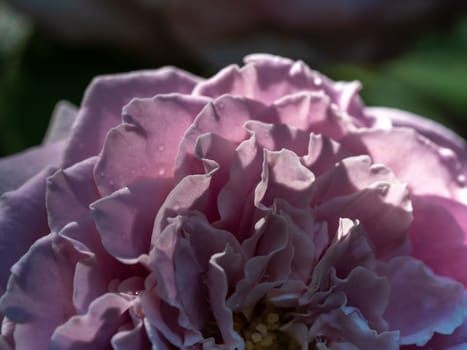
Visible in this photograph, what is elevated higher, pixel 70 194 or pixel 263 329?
pixel 70 194

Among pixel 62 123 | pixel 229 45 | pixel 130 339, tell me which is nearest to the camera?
pixel 130 339

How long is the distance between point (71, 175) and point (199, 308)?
108 millimetres

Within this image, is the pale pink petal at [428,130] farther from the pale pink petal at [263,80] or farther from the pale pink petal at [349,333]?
the pale pink petal at [349,333]

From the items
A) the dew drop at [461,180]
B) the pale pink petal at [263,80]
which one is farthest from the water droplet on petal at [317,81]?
the dew drop at [461,180]

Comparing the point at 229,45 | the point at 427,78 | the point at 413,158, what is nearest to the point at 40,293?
the point at 413,158

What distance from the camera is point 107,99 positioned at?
1.99 feet

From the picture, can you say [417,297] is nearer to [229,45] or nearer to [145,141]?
[145,141]

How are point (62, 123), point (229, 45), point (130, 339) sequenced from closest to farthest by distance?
point (130, 339) → point (62, 123) → point (229, 45)

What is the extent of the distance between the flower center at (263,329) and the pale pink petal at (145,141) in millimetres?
103

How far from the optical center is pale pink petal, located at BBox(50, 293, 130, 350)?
0.50 m

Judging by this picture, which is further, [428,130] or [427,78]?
[427,78]

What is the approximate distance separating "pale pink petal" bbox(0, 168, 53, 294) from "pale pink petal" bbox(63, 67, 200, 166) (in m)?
0.03

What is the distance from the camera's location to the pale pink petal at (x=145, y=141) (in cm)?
55

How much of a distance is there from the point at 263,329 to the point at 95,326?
12cm
